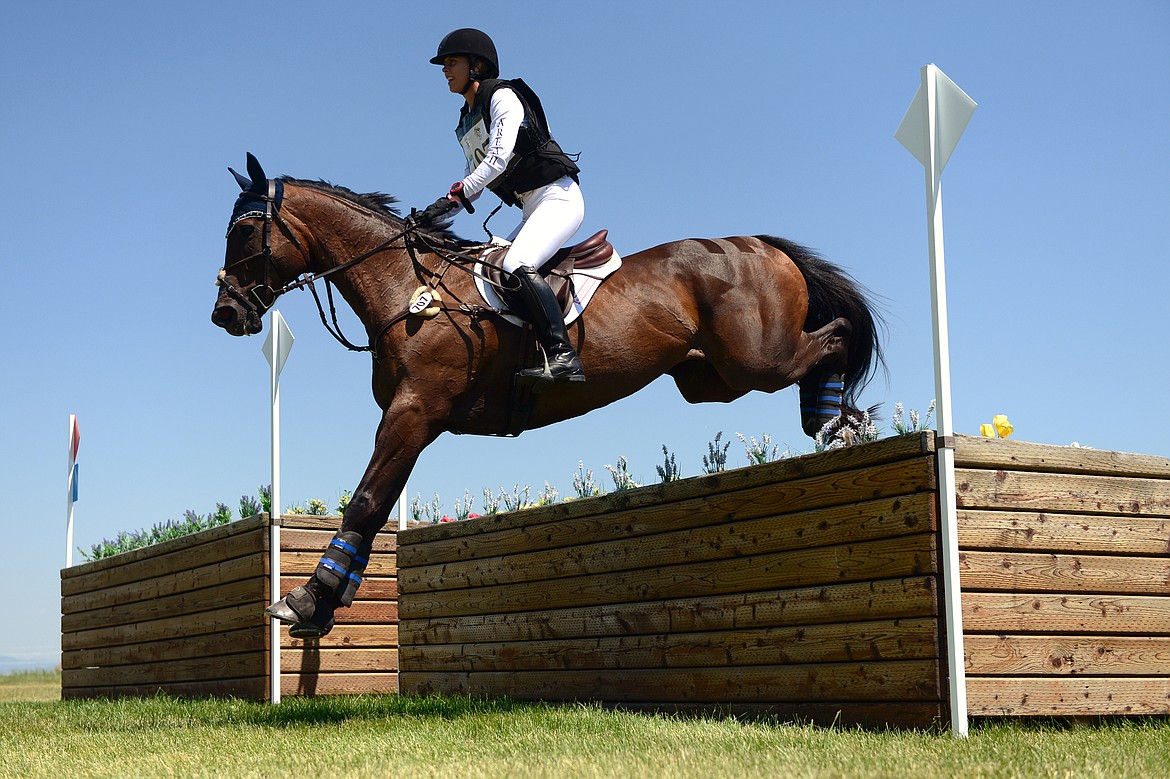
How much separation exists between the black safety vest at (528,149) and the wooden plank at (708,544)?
69.0 inches

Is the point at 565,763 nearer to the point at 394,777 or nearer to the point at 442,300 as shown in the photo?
the point at 394,777

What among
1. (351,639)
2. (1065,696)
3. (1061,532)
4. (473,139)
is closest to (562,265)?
(473,139)

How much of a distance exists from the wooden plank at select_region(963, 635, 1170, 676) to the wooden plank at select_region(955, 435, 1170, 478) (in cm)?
62

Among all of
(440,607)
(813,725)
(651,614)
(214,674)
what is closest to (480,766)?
(813,725)

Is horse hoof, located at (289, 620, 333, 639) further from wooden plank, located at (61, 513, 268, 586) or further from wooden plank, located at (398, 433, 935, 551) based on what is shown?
wooden plank, located at (61, 513, 268, 586)

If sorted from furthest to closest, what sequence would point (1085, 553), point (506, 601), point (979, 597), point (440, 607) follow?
point (440, 607) → point (506, 601) → point (1085, 553) → point (979, 597)

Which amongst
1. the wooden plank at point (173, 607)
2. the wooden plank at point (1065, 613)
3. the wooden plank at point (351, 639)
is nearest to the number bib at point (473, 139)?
the wooden plank at point (1065, 613)

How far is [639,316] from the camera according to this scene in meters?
5.69

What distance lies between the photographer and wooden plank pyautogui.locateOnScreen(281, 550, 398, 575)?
325 inches

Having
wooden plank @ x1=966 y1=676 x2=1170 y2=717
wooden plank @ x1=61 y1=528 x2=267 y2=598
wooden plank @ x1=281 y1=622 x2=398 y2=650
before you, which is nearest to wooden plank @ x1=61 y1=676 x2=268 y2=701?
wooden plank @ x1=281 y1=622 x2=398 y2=650

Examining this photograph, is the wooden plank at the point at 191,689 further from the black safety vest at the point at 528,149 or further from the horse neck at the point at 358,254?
the black safety vest at the point at 528,149

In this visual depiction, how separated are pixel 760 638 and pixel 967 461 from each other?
3.73 ft

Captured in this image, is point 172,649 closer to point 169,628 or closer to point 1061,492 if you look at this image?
point 169,628

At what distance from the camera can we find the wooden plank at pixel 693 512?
14.7 ft
